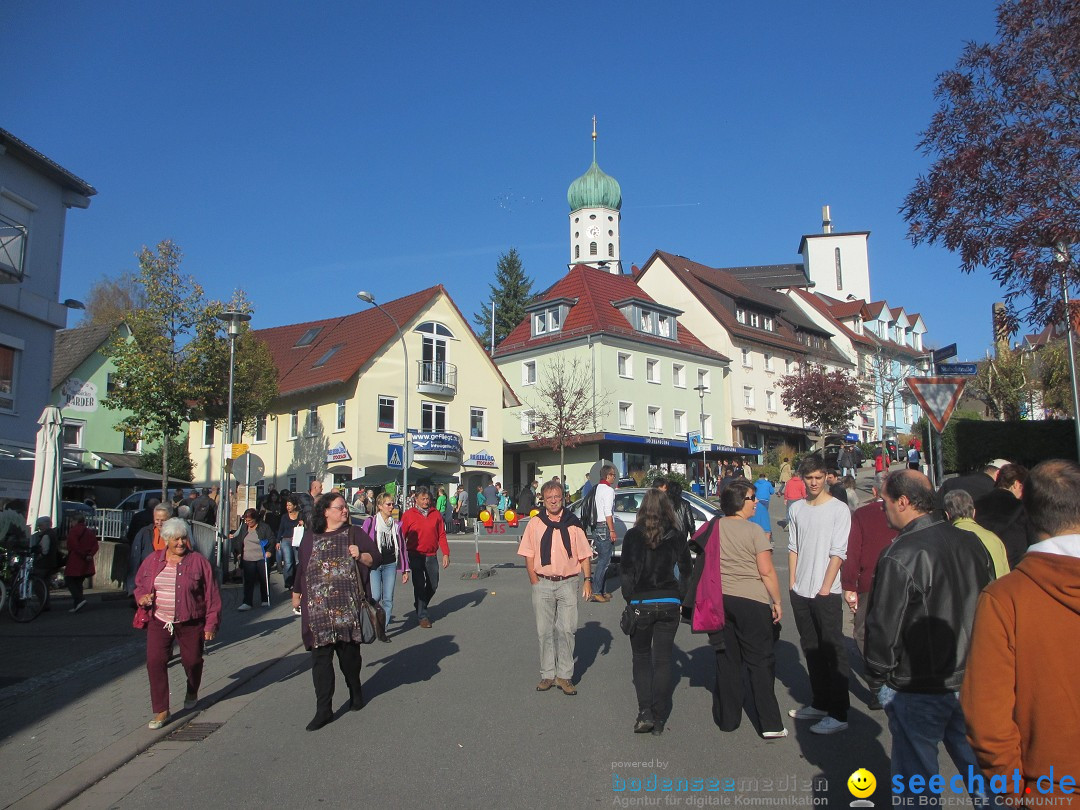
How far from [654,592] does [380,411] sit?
37652 millimetres

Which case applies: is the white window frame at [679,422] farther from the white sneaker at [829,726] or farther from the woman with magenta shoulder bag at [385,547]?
the white sneaker at [829,726]

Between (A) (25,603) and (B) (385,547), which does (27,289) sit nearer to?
(A) (25,603)

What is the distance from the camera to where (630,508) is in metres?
18.1

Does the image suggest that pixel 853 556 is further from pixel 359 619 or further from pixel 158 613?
pixel 158 613

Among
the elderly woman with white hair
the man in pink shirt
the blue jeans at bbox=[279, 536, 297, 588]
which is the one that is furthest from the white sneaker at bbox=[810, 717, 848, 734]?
the blue jeans at bbox=[279, 536, 297, 588]

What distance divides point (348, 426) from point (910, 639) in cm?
4034

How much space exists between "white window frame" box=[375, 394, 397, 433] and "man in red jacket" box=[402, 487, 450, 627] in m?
31.1

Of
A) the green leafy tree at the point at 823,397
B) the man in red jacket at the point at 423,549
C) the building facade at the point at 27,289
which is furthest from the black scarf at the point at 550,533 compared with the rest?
the green leafy tree at the point at 823,397

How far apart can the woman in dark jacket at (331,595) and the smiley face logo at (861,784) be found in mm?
4038

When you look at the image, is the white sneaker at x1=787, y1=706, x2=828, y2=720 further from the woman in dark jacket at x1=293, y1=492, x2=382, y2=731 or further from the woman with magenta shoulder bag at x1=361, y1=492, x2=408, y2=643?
the woman with magenta shoulder bag at x1=361, y1=492, x2=408, y2=643

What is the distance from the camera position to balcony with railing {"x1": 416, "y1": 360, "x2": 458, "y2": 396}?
45.1 m

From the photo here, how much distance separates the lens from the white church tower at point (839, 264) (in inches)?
3123

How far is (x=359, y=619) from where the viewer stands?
7602 millimetres

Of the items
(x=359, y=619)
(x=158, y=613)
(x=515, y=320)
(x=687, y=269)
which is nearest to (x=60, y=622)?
(x=158, y=613)
